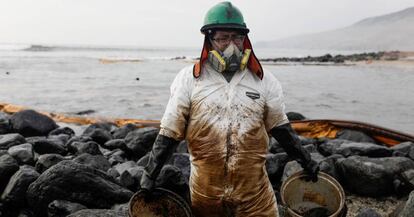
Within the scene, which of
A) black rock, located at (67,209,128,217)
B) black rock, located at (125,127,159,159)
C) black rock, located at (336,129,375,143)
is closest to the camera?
black rock, located at (67,209,128,217)

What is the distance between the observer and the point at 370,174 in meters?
5.39

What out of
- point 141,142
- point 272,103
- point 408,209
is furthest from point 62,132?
point 408,209

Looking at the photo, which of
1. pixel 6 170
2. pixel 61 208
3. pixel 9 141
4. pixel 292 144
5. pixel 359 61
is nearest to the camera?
pixel 292 144

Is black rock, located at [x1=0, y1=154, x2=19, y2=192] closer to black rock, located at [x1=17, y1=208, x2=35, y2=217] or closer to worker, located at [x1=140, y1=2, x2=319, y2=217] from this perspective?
black rock, located at [x1=17, y1=208, x2=35, y2=217]

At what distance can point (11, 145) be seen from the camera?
704 cm

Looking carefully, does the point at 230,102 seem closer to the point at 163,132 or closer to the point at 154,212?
the point at 163,132

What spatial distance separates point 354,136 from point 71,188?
587 cm

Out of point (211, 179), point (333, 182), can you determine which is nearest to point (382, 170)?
point (333, 182)

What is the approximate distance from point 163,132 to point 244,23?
1022mm

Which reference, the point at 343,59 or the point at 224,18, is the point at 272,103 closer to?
the point at 224,18

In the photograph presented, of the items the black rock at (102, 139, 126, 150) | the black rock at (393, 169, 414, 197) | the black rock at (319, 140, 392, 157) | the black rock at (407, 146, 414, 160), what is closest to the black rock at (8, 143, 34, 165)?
the black rock at (102, 139, 126, 150)

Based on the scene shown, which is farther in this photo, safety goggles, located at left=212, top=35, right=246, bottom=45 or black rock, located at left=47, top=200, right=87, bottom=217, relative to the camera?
black rock, located at left=47, top=200, right=87, bottom=217

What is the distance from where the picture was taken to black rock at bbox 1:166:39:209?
4.64 meters

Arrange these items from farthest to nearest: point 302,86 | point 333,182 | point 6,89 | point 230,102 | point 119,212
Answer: point 302,86, point 6,89, point 119,212, point 333,182, point 230,102
